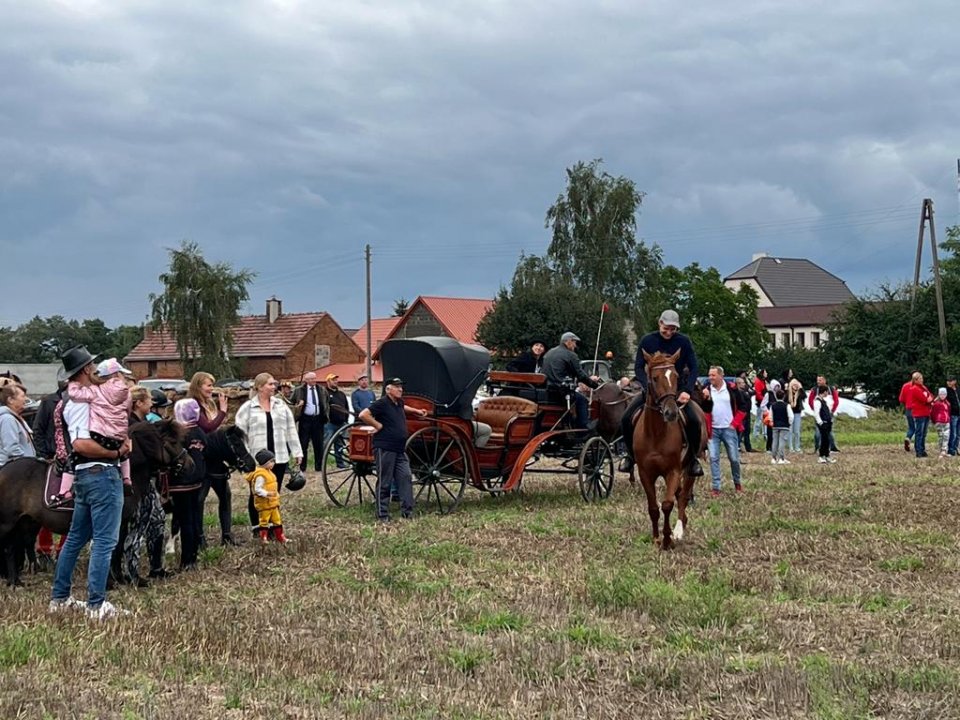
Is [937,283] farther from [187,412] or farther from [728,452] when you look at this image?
[187,412]

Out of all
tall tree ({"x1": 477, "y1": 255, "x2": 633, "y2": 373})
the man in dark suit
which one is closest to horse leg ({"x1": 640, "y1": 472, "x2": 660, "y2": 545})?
the man in dark suit

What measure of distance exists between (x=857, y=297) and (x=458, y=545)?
124 feet

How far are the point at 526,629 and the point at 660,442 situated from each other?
4.09 metres

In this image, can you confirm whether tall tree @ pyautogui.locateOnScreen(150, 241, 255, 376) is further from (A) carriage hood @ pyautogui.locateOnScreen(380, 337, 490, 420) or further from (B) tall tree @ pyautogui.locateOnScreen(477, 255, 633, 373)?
(A) carriage hood @ pyautogui.locateOnScreen(380, 337, 490, 420)

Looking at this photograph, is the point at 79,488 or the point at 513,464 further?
the point at 513,464

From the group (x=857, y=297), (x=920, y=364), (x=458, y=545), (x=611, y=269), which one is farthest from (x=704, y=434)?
(x=611, y=269)

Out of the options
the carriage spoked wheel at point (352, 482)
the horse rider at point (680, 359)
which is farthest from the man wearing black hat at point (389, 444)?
the horse rider at point (680, 359)

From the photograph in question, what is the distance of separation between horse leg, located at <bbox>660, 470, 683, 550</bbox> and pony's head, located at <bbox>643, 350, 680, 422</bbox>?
1.98 feet

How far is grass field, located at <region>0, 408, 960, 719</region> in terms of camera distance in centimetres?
563

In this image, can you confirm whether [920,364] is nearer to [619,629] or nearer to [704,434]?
[704,434]

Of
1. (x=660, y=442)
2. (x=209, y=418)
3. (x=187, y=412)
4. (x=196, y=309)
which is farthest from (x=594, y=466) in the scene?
(x=196, y=309)

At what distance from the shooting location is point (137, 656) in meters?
6.51

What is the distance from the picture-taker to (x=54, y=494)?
28.2ft

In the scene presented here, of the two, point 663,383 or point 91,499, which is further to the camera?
point 663,383
